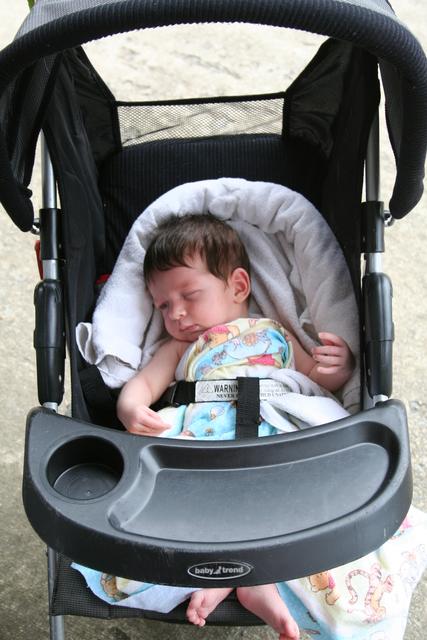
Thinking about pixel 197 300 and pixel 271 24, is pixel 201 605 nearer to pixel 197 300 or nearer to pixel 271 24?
pixel 197 300

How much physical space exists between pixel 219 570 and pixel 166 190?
0.95 m

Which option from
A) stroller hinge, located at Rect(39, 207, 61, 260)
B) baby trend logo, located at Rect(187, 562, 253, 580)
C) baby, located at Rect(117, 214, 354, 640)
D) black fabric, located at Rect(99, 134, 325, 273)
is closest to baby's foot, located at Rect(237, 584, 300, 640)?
baby trend logo, located at Rect(187, 562, 253, 580)

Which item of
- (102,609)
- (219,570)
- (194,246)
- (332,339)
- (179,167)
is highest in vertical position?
(179,167)

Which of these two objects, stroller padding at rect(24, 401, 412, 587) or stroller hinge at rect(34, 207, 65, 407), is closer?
stroller padding at rect(24, 401, 412, 587)

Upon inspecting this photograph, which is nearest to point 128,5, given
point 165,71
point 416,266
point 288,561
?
point 288,561

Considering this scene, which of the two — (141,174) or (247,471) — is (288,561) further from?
(141,174)

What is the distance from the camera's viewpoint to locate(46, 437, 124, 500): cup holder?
1.17 metres

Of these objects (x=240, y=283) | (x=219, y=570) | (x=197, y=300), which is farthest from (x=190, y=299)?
(x=219, y=570)

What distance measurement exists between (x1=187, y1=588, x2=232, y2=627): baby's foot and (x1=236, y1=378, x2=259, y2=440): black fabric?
0.28m

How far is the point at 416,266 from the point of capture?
232 cm

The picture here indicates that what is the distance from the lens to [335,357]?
1.50 m

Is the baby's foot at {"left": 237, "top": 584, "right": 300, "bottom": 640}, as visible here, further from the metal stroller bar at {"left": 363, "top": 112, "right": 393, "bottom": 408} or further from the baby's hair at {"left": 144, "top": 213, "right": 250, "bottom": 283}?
the baby's hair at {"left": 144, "top": 213, "right": 250, "bottom": 283}

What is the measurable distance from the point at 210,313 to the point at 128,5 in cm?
74

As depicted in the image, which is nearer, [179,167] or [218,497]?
[218,497]
